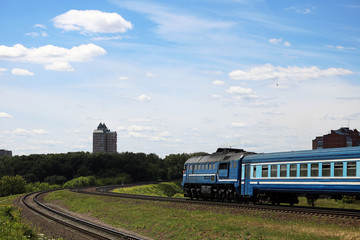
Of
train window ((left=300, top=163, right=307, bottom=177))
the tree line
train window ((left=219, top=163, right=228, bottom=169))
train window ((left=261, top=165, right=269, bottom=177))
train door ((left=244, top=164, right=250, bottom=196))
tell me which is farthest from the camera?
the tree line

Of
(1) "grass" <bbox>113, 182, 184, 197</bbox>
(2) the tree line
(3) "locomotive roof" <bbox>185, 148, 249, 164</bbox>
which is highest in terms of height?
(3) "locomotive roof" <bbox>185, 148, 249, 164</bbox>

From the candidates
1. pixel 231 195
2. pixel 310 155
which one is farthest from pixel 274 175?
pixel 231 195

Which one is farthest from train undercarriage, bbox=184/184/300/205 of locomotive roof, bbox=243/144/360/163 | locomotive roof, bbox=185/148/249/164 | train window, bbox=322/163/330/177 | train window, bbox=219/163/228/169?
train window, bbox=322/163/330/177

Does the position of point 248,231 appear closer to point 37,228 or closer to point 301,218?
point 301,218

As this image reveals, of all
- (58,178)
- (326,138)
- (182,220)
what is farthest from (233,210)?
(326,138)

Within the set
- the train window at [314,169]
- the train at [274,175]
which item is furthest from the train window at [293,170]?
the train window at [314,169]

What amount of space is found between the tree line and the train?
317ft

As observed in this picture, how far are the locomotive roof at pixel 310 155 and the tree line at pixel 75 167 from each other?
4126 inches

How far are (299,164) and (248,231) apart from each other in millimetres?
9585

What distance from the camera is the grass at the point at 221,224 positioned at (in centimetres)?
2122

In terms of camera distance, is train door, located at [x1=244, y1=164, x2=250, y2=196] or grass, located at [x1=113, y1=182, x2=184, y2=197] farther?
grass, located at [x1=113, y1=182, x2=184, y2=197]

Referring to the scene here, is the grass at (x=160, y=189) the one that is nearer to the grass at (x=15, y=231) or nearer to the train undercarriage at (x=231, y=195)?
the train undercarriage at (x=231, y=195)

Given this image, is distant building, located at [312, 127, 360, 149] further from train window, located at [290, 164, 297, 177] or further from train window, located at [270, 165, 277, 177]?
train window, located at [290, 164, 297, 177]

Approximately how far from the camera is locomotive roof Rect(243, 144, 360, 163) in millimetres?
26578
